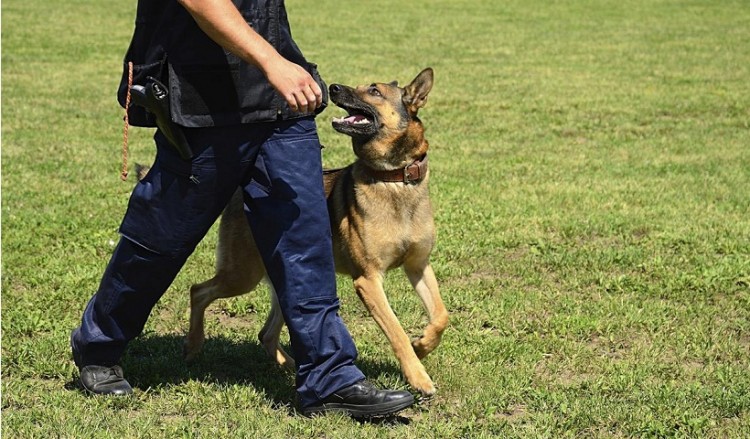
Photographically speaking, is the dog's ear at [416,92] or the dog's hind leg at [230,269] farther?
the dog's ear at [416,92]

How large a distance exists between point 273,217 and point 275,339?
112cm

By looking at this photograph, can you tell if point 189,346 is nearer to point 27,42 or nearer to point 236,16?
point 236,16

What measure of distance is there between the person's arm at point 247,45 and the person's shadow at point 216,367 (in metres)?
1.47

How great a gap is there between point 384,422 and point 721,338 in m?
2.04

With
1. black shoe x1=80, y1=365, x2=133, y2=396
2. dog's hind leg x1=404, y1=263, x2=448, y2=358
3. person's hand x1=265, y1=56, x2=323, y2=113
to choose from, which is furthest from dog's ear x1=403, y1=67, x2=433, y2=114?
black shoe x1=80, y1=365, x2=133, y2=396

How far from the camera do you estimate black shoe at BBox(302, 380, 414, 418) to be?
423 cm

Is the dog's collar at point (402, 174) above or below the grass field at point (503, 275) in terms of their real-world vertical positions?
above

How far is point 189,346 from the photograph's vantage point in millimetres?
5145

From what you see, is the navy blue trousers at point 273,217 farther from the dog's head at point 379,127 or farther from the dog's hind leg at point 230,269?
the dog's head at point 379,127

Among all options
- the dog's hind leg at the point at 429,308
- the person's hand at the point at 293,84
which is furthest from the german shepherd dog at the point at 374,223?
the person's hand at the point at 293,84

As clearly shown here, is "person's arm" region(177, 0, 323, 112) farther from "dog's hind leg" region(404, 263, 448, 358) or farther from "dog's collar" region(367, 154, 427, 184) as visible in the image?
"dog's hind leg" region(404, 263, 448, 358)

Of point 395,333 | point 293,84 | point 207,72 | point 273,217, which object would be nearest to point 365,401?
point 395,333

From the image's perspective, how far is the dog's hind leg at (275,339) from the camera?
5.15 metres

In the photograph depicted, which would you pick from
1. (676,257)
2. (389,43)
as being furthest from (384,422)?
(389,43)
